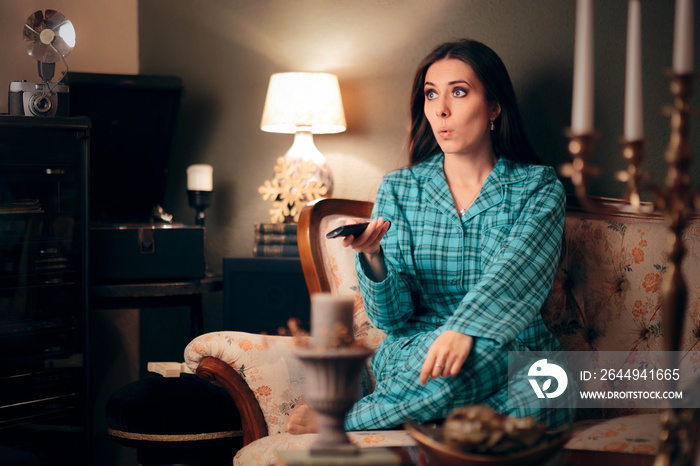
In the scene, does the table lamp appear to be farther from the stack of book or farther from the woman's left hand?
the woman's left hand

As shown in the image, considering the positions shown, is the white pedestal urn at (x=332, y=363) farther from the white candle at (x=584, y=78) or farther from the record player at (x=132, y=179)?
the record player at (x=132, y=179)

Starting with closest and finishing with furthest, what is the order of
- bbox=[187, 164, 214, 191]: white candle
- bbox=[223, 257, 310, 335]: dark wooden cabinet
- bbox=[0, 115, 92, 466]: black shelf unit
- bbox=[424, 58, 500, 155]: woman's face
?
bbox=[424, 58, 500, 155]: woman's face → bbox=[0, 115, 92, 466]: black shelf unit → bbox=[223, 257, 310, 335]: dark wooden cabinet → bbox=[187, 164, 214, 191]: white candle

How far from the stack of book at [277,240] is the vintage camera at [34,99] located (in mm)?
806

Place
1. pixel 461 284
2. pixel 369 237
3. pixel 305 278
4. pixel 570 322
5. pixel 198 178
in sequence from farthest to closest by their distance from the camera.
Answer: pixel 198 178 < pixel 305 278 < pixel 570 322 < pixel 461 284 < pixel 369 237

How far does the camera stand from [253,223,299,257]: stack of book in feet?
7.42

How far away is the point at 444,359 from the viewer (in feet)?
4.42

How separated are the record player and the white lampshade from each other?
1.50 feet

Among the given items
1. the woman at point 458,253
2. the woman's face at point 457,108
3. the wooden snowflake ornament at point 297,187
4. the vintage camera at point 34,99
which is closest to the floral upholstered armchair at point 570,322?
the woman at point 458,253

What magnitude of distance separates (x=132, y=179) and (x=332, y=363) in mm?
2114

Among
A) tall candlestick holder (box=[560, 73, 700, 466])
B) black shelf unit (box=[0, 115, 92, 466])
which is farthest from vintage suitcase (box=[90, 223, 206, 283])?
tall candlestick holder (box=[560, 73, 700, 466])

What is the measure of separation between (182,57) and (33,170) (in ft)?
3.24

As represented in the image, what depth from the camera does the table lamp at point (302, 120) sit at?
2.28 metres

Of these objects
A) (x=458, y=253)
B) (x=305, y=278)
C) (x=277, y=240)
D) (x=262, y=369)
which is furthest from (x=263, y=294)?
(x=458, y=253)

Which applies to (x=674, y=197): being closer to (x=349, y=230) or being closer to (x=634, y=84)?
(x=634, y=84)
